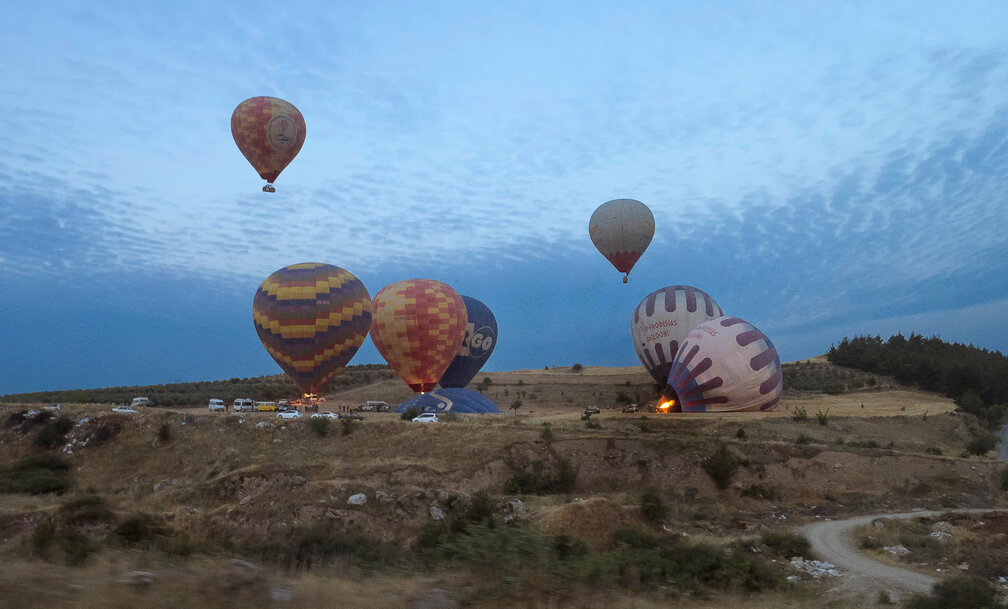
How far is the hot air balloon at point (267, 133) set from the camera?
34.9m

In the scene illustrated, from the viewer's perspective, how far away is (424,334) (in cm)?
3750

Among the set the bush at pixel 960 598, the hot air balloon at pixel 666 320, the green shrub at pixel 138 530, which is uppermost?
the hot air balloon at pixel 666 320

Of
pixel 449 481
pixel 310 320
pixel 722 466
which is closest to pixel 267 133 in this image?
pixel 310 320

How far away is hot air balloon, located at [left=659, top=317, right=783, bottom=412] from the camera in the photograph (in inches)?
1319

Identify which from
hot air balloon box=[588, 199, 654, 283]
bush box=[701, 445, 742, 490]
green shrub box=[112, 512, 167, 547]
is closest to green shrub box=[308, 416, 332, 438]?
green shrub box=[112, 512, 167, 547]

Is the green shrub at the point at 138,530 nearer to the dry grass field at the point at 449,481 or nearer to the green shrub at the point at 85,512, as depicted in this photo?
the dry grass field at the point at 449,481

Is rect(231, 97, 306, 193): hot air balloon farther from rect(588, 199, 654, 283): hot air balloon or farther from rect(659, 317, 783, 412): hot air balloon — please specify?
rect(659, 317, 783, 412): hot air balloon

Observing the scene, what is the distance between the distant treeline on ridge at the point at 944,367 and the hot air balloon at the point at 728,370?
20104mm

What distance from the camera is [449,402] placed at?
3606 centimetres

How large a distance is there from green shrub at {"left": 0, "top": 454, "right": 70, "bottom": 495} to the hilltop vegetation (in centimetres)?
1727

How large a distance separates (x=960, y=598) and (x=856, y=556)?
5.57 metres

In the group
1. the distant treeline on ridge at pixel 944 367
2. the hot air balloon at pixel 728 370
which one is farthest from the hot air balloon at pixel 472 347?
the distant treeline on ridge at pixel 944 367

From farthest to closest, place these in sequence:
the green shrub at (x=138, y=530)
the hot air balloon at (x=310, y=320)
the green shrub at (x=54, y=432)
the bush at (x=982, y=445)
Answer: the hot air balloon at (x=310, y=320) < the bush at (x=982, y=445) < the green shrub at (x=54, y=432) < the green shrub at (x=138, y=530)

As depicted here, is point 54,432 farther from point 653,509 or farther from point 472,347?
point 472,347
